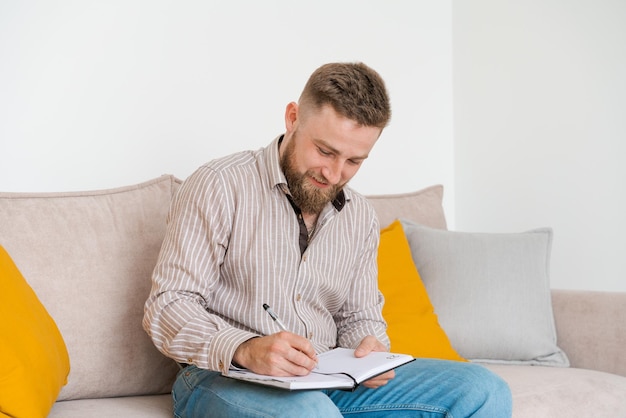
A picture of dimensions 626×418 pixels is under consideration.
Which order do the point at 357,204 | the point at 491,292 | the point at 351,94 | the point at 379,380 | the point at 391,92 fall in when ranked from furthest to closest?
the point at 391,92 → the point at 491,292 → the point at 357,204 → the point at 351,94 → the point at 379,380

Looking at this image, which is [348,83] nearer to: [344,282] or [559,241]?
[344,282]

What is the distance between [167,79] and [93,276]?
2.90ft

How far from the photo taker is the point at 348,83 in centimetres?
177

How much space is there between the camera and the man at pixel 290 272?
5.26ft

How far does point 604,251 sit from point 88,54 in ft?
6.59

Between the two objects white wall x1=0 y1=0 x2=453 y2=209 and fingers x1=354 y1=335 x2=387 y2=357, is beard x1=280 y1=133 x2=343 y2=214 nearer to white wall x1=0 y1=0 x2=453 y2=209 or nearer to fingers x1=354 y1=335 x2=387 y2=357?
fingers x1=354 y1=335 x2=387 y2=357

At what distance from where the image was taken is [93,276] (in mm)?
1912

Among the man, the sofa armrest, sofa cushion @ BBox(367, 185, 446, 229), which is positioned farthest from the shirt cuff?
the sofa armrest

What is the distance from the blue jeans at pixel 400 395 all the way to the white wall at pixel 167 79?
0.95m

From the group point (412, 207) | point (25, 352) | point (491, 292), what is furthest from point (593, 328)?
point (25, 352)

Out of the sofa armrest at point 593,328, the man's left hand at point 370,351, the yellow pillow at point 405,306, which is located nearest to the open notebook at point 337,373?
the man's left hand at point 370,351

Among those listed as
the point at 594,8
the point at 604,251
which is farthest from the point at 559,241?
the point at 594,8

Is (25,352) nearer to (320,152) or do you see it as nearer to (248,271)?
(248,271)

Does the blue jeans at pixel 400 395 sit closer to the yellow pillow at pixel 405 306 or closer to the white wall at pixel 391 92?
the yellow pillow at pixel 405 306
